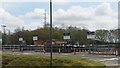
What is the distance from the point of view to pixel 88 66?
13.0 metres

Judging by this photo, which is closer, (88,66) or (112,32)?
(88,66)

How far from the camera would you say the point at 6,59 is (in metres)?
16.2

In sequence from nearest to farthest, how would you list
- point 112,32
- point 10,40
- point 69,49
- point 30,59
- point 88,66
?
point 88,66, point 30,59, point 69,49, point 112,32, point 10,40

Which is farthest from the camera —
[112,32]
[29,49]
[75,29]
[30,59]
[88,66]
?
[75,29]

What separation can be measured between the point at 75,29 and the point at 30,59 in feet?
231

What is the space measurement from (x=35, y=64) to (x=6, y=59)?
3.44m

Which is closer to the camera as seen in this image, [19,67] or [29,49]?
[19,67]

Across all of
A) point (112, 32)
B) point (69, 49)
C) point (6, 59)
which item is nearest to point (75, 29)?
point (112, 32)

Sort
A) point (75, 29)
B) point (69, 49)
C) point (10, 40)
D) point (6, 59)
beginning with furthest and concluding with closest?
point (75, 29)
point (10, 40)
point (69, 49)
point (6, 59)

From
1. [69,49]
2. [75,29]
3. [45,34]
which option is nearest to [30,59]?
[69,49]

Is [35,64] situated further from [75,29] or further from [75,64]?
[75,29]

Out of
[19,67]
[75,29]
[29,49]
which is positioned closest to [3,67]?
[19,67]

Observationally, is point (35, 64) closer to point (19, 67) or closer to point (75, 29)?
point (19, 67)

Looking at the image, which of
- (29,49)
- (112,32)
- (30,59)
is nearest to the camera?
(30,59)
